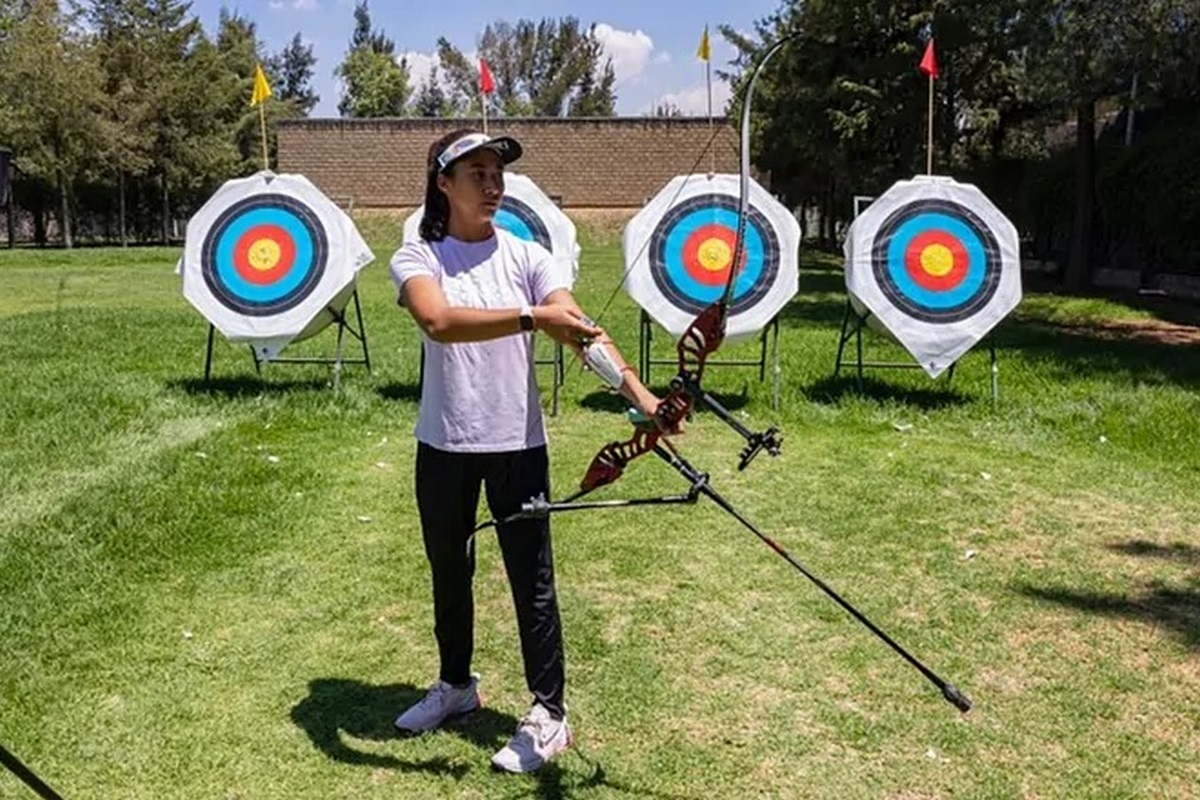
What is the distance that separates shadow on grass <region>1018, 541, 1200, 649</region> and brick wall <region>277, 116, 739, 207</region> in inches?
1139

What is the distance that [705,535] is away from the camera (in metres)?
4.30

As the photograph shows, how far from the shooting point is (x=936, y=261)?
6762 mm

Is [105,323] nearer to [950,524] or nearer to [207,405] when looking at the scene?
[207,405]

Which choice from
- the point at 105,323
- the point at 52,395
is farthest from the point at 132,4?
the point at 52,395

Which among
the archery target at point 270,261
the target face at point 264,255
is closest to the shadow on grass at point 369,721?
the archery target at point 270,261

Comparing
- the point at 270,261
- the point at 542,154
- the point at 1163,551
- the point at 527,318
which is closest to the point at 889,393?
the point at 1163,551

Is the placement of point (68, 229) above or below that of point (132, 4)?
below

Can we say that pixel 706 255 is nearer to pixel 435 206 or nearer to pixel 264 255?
pixel 264 255

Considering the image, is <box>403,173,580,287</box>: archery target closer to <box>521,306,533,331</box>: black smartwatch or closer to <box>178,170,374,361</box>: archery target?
<box>178,170,374,361</box>: archery target

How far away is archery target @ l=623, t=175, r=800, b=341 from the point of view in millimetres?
6523

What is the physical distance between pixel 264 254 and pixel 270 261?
0.07 meters

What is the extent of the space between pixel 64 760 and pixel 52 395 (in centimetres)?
467

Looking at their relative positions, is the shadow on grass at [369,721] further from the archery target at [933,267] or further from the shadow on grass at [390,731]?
the archery target at [933,267]

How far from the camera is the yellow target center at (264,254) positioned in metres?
6.84
